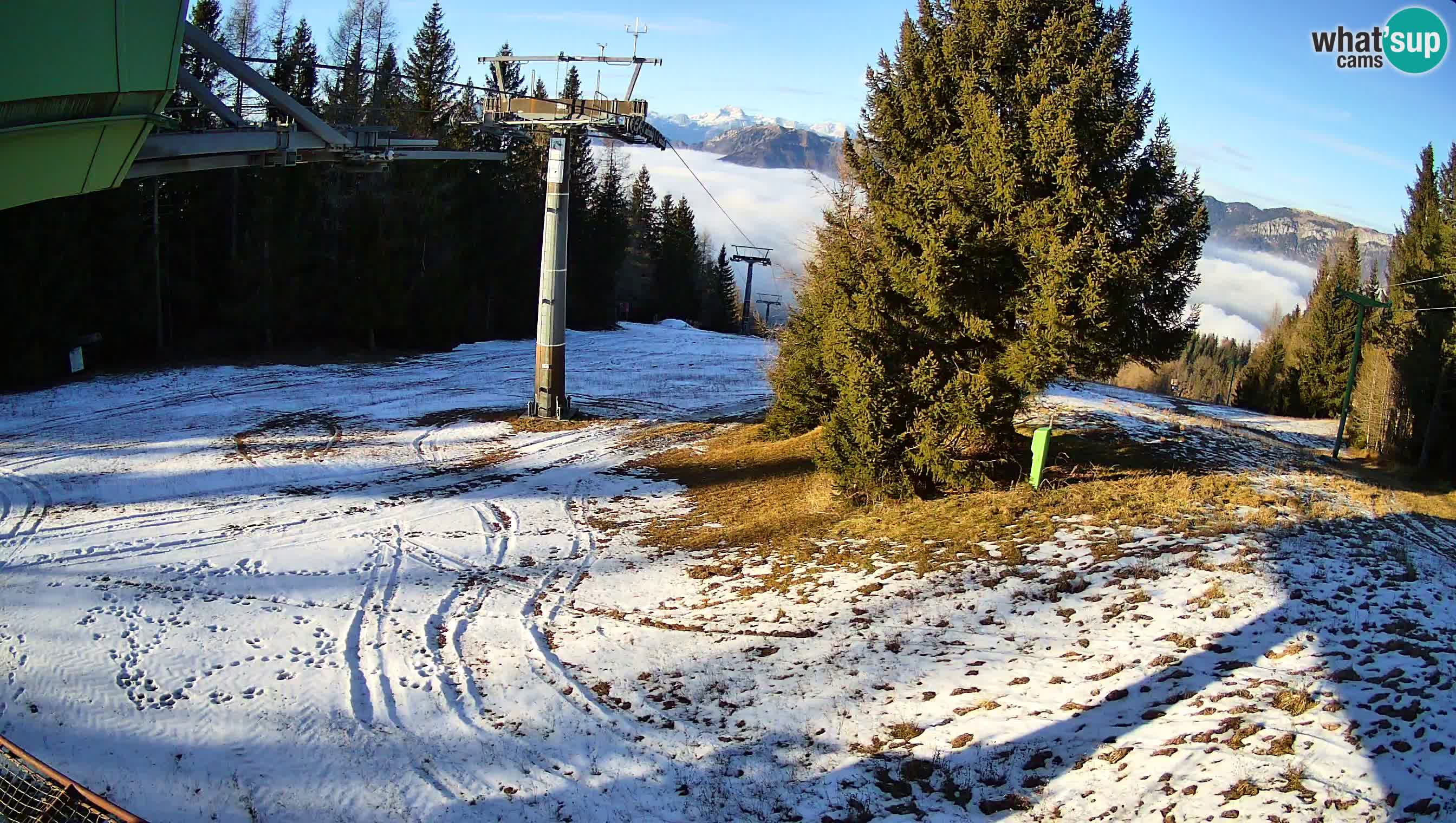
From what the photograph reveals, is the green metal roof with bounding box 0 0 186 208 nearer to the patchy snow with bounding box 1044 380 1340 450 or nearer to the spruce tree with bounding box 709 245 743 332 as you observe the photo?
the patchy snow with bounding box 1044 380 1340 450

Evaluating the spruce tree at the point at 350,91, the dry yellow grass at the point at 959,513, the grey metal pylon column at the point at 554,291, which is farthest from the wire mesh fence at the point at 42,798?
the spruce tree at the point at 350,91

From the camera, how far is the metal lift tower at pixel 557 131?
23.5m

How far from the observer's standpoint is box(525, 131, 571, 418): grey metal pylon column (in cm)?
2397

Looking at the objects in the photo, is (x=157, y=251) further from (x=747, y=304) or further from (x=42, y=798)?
(x=747, y=304)

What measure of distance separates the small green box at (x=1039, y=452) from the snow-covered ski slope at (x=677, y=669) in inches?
68.0

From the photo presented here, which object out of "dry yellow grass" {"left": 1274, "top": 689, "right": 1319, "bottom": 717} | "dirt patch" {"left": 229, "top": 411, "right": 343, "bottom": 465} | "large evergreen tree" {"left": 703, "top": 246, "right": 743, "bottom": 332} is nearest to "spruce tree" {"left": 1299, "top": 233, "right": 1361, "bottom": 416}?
"dry yellow grass" {"left": 1274, "top": 689, "right": 1319, "bottom": 717}

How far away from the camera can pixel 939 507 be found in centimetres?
1443

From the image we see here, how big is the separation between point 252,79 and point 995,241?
11.1 metres

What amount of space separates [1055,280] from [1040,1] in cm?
508

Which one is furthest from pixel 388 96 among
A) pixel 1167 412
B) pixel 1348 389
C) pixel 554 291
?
pixel 1348 389

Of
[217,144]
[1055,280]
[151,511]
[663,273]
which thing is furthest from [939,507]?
[663,273]

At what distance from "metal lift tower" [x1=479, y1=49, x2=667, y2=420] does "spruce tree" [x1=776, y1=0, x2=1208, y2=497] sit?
9.19 metres

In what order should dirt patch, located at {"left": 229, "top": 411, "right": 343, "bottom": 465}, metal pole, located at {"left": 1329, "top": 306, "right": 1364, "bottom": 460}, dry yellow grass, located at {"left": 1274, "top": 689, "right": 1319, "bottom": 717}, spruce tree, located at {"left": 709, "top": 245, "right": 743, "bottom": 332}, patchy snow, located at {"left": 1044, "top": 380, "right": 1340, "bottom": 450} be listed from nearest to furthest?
dry yellow grass, located at {"left": 1274, "top": 689, "right": 1319, "bottom": 717}, dirt patch, located at {"left": 229, "top": 411, "right": 343, "bottom": 465}, patchy snow, located at {"left": 1044, "top": 380, "right": 1340, "bottom": 450}, metal pole, located at {"left": 1329, "top": 306, "right": 1364, "bottom": 460}, spruce tree, located at {"left": 709, "top": 245, "right": 743, "bottom": 332}

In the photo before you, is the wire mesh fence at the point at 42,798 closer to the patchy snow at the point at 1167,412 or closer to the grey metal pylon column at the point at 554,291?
the patchy snow at the point at 1167,412
